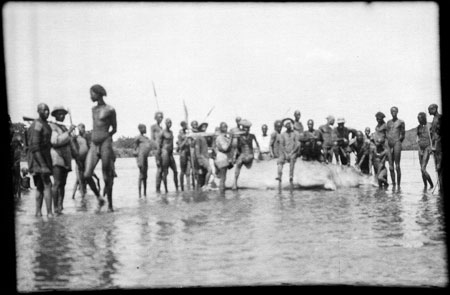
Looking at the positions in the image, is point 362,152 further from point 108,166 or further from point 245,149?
point 108,166

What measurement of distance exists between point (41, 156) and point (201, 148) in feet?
9.41

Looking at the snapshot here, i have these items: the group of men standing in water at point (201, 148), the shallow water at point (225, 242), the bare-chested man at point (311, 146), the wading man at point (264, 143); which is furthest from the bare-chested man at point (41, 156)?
the bare-chested man at point (311, 146)

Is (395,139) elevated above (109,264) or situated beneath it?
elevated above

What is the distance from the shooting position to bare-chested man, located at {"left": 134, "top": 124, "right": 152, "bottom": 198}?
8142 millimetres

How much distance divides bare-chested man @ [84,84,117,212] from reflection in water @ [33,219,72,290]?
813 millimetres

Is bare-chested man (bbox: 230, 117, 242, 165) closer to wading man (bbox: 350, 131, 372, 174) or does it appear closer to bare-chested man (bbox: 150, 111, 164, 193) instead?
bare-chested man (bbox: 150, 111, 164, 193)

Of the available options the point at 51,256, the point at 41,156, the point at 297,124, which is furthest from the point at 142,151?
the point at 297,124

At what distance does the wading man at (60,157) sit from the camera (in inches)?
307

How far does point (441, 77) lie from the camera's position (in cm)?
711

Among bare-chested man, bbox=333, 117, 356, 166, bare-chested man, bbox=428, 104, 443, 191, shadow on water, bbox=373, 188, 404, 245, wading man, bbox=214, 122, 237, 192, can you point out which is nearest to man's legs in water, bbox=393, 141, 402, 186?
shadow on water, bbox=373, 188, 404, 245

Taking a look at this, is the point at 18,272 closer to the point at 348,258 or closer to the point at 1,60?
the point at 1,60

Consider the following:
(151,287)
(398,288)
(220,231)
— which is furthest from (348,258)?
(151,287)

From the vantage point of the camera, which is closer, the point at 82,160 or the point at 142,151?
the point at 82,160

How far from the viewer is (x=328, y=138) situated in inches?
361
